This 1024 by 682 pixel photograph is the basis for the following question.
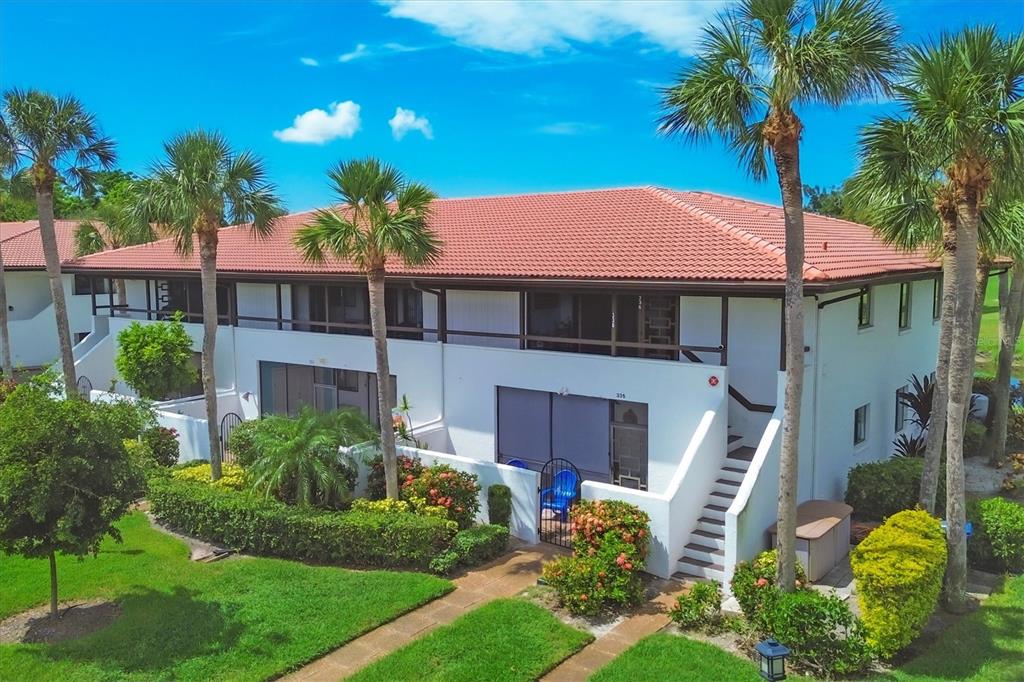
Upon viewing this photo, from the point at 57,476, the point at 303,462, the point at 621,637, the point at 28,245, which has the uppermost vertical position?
the point at 28,245

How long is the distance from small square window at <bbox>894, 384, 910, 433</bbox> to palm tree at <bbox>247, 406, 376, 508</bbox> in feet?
43.7

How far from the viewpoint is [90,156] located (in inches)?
795

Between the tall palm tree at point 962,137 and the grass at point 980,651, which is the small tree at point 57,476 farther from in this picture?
the tall palm tree at point 962,137

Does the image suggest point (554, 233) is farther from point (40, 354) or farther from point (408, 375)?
point (40, 354)

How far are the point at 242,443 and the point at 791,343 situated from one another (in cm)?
1323

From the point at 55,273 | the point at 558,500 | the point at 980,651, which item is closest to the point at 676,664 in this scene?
the point at 980,651

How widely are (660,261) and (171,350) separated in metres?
14.8

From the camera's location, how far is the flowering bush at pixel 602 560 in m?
12.0

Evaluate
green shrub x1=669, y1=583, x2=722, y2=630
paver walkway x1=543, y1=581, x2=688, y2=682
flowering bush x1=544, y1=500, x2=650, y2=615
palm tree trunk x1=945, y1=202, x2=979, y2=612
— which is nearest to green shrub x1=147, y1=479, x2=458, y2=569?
flowering bush x1=544, y1=500, x2=650, y2=615

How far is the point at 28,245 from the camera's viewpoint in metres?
38.9

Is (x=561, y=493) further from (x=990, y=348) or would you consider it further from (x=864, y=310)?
(x=990, y=348)

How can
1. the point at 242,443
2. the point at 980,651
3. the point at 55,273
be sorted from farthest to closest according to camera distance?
1. the point at 55,273
2. the point at 242,443
3. the point at 980,651

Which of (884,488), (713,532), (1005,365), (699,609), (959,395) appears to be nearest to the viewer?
(699,609)

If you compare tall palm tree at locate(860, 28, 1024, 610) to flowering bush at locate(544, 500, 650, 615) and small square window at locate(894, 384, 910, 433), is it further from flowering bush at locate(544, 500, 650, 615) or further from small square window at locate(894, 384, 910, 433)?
small square window at locate(894, 384, 910, 433)
